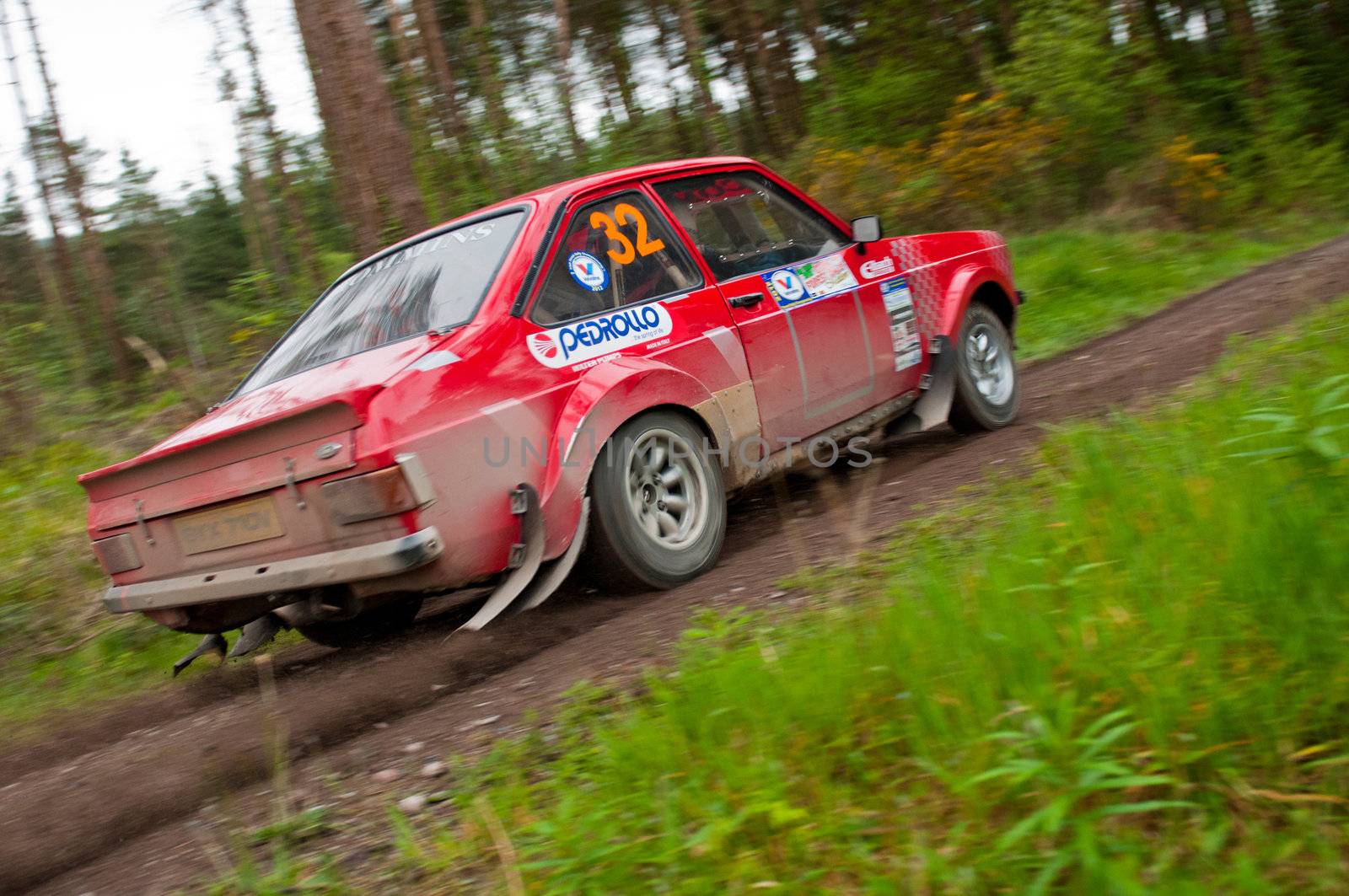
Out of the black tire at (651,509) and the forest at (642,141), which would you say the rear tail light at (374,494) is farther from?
the forest at (642,141)

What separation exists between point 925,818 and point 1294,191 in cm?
1597

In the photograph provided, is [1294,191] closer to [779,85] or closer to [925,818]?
[779,85]

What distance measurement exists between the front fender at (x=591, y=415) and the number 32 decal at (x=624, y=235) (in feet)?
1.73

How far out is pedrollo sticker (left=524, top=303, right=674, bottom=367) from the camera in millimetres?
4137

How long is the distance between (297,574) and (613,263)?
71.7 inches

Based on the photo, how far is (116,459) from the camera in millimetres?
9258

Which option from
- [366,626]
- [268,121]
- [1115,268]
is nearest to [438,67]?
[268,121]

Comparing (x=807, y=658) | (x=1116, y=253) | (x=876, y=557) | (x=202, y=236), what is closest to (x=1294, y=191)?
(x=1116, y=253)

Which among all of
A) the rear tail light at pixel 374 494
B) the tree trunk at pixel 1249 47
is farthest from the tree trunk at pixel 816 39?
the rear tail light at pixel 374 494

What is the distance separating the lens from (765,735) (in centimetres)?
244

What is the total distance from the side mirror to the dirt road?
1223 mm

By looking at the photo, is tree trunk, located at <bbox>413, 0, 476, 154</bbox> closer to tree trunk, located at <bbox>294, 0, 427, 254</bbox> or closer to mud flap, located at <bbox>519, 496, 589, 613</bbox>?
tree trunk, located at <bbox>294, 0, 427, 254</bbox>

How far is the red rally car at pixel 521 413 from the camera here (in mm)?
3652

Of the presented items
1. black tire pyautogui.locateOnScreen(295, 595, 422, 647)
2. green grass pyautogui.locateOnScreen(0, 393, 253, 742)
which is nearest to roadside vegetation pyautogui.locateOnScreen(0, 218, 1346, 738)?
green grass pyautogui.locateOnScreen(0, 393, 253, 742)
